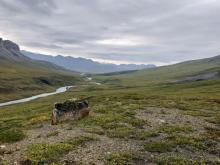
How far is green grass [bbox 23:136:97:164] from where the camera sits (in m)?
22.2

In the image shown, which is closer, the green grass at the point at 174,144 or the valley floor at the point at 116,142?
the valley floor at the point at 116,142

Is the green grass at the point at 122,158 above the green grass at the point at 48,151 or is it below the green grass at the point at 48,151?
below

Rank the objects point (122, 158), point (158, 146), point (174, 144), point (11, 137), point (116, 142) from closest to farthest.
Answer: point (122, 158), point (158, 146), point (174, 144), point (116, 142), point (11, 137)

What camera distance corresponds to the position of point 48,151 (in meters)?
23.7

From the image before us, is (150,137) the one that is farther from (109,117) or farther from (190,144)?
(109,117)

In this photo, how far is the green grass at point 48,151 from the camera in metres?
22.2

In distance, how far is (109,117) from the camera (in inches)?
1575

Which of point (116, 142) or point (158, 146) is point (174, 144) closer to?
point (158, 146)

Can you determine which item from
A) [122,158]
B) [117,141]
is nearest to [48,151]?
[122,158]

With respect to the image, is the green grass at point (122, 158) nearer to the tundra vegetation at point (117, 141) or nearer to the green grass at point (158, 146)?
the tundra vegetation at point (117, 141)

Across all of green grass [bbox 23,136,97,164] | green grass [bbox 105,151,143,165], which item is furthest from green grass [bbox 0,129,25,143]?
green grass [bbox 105,151,143,165]

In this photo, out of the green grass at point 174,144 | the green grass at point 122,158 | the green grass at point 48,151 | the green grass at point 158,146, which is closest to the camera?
the green grass at point 122,158

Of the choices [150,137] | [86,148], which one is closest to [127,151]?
[86,148]

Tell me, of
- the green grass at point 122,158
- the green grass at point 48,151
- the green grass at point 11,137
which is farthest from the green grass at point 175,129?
the green grass at point 11,137
